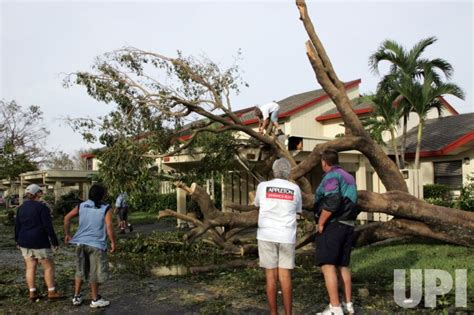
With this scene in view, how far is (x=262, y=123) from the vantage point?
10336 mm

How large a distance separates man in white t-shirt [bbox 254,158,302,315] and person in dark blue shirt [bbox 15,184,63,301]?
3030 mm

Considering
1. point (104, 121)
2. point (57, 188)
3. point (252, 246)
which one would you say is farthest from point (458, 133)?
point (57, 188)

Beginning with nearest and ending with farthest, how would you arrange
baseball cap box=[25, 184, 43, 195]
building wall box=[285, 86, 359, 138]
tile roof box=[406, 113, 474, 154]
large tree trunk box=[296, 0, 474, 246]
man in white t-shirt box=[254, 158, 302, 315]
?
man in white t-shirt box=[254, 158, 302, 315] → baseball cap box=[25, 184, 43, 195] → large tree trunk box=[296, 0, 474, 246] → tile roof box=[406, 113, 474, 154] → building wall box=[285, 86, 359, 138]

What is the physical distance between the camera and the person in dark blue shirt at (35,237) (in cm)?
622

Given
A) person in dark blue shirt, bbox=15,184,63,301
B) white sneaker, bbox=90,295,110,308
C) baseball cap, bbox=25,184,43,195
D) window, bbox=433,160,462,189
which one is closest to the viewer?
white sneaker, bbox=90,295,110,308

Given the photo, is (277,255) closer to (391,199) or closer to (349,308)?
(349,308)

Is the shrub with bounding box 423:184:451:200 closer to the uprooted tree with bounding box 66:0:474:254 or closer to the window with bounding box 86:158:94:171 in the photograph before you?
the uprooted tree with bounding box 66:0:474:254

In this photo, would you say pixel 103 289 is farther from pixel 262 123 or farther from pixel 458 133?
pixel 458 133

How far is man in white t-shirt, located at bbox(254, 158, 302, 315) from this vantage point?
474 centimetres

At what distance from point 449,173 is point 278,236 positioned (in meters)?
13.8

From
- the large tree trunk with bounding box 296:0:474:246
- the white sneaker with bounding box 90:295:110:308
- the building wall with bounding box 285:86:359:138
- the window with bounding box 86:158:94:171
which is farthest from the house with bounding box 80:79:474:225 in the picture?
the window with bounding box 86:158:94:171

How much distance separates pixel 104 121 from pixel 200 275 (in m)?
5.62

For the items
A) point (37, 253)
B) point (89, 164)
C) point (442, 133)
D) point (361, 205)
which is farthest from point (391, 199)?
point (89, 164)

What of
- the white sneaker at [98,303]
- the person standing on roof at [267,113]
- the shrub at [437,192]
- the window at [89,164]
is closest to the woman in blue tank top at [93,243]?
the white sneaker at [98,303]
